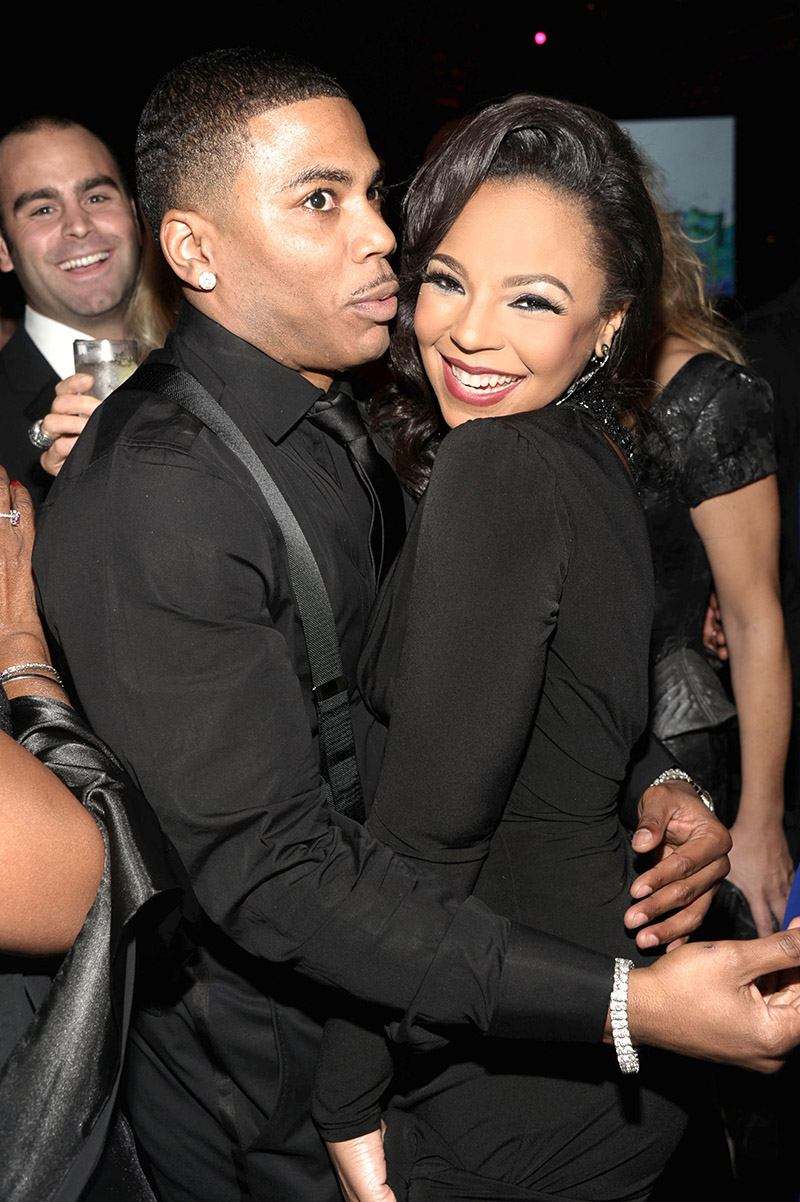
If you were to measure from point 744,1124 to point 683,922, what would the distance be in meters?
1.24

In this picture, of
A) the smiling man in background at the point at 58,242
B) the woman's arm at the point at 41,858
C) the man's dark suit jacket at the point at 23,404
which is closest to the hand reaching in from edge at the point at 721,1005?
the woman's arm at the point at 41,858

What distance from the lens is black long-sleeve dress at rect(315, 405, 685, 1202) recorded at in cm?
130

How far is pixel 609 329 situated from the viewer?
163cm

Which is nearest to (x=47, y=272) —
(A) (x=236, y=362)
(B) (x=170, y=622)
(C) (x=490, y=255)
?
(A) (x=236, y=362)

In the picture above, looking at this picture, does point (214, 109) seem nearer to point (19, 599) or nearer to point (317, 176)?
point (317, 176)

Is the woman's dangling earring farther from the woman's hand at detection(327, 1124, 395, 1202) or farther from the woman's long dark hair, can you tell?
the woman's hand at detection(327, 1124, 395, 1202)

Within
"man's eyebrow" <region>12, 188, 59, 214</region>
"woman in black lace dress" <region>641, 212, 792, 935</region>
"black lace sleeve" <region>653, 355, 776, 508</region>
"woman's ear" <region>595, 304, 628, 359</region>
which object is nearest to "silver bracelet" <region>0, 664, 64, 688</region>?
"woman's ear" <region>595, 304, 628, 359</region>

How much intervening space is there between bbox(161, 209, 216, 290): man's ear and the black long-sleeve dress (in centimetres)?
50

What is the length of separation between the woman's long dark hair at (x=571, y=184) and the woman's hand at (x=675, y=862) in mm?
620

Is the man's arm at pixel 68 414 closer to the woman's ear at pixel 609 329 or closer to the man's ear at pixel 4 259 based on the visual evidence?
the woman's ear at pixel 609 329

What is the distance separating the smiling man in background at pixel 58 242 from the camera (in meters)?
2.93

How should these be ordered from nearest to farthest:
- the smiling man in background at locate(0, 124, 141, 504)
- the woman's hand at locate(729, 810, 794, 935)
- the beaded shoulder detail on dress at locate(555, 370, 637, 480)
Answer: the beaded shoulder detail on dress at locate(555, 370, 637, 480), the woman's hand at locate(729, 810, 794, 935), the smiling man in background at locate(0, 124, 141, 504)

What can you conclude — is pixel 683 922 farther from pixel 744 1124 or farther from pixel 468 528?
pixel 744 1124

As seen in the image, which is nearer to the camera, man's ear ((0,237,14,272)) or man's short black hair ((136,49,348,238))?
man's short black hair ((136,49,348,238))
